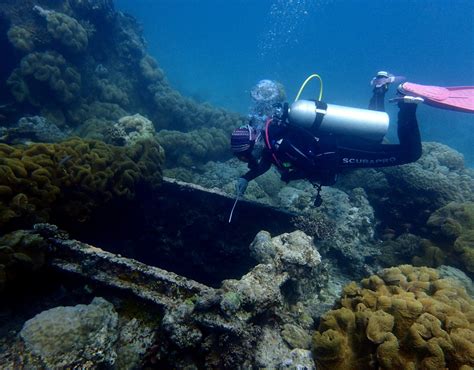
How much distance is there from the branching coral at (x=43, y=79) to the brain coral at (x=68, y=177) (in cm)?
676

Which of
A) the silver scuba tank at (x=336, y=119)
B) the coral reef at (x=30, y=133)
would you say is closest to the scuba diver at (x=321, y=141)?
the silver scuba tank at (x=336, y=119)

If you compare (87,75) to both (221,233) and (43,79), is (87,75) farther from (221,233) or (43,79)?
(221,233)

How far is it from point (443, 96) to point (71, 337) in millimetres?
6994

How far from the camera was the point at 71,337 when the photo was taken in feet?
8.30

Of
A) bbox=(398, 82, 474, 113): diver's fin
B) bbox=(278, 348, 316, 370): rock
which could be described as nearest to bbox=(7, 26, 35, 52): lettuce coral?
bbox=(398, 82, 474, 113): diver's fin

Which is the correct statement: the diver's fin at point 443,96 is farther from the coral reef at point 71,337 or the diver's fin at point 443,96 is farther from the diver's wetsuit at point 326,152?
the coral reef at point 71,337

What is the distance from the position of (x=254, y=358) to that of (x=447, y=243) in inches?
182

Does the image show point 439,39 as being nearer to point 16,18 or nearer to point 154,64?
point 154,64

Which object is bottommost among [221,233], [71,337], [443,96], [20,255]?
[221,233]

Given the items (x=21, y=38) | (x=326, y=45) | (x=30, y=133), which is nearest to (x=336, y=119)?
(x=30, y=133)

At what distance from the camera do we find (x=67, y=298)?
3.56 meters

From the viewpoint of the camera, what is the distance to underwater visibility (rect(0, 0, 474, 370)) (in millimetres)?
2932

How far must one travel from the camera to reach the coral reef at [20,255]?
3.29m

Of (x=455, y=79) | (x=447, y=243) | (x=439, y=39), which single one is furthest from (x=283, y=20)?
(x=447, y=243)
